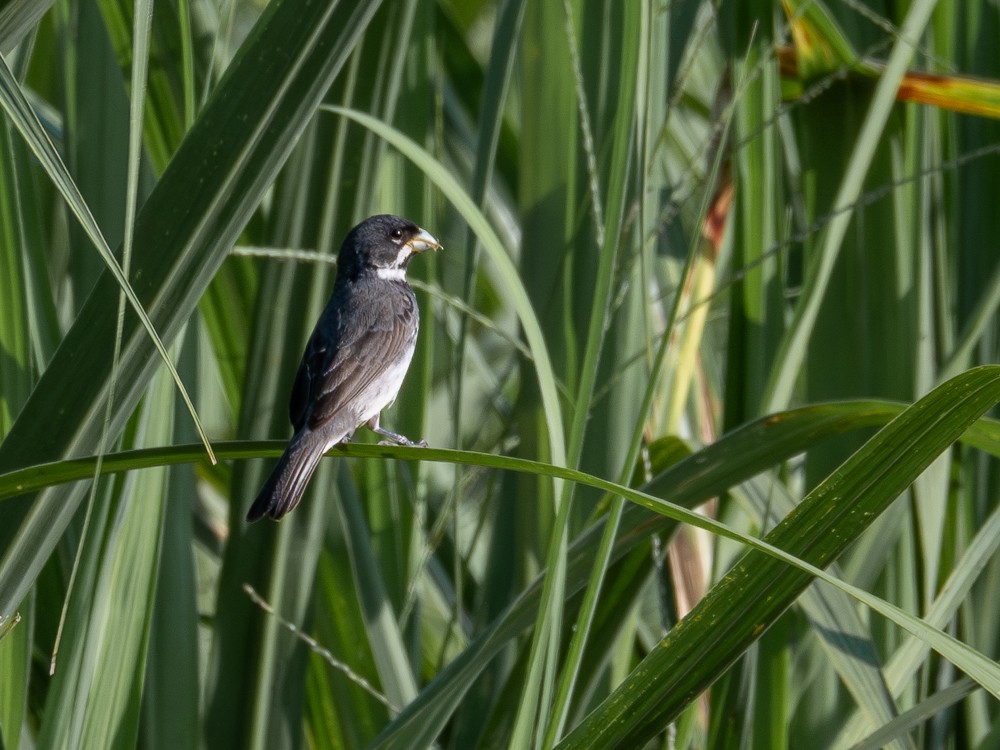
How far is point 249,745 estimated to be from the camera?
7.21ft

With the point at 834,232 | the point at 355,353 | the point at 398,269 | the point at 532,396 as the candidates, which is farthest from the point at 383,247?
the point at 834,232

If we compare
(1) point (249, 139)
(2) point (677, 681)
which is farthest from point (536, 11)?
(2) point (677, 681)

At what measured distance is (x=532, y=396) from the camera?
8.64 ft

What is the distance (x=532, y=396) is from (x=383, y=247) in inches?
30.3

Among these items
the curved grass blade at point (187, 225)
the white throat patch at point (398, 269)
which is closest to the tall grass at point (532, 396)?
the curved grass blade at point (187, 225)

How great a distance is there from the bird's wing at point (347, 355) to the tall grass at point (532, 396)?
0.27 feet

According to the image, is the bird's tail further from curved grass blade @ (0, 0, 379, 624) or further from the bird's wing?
curved grass blade @ (0, 0, 379, 624)

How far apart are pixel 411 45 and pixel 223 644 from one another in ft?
4.89

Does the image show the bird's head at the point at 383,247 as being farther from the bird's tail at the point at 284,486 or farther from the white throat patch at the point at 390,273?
the bird's tail at the point at 284,486

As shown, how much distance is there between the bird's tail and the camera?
6.74 feet

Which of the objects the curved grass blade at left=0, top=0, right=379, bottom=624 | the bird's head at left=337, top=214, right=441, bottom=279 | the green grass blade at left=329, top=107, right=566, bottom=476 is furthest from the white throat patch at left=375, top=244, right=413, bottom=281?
the curved grass blade at left=0, top=0, right=379, bottom=624

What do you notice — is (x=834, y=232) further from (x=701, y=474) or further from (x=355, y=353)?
(x=355, y=353)

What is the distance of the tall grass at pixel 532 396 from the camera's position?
1.51 meters

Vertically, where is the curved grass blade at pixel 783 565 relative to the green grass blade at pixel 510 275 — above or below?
below
